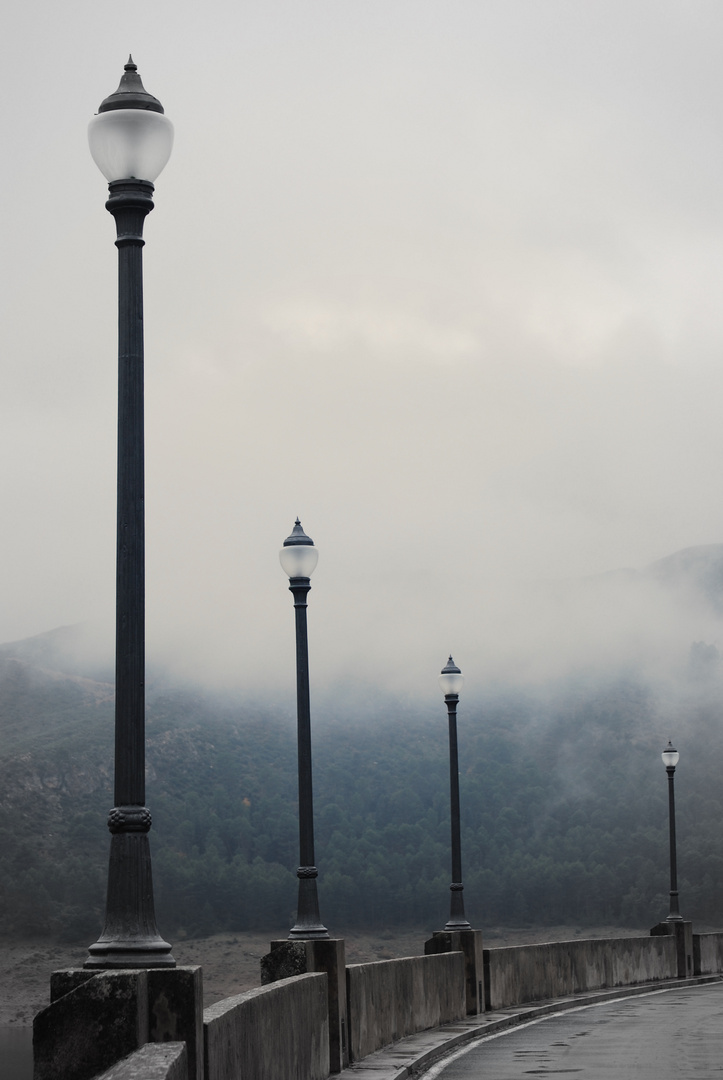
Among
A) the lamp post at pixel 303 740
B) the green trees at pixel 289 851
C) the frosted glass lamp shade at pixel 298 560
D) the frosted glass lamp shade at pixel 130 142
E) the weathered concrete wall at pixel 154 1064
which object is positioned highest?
the frosted glass lamp shade at pixel 130 142

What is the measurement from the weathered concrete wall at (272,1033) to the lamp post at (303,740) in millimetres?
2189

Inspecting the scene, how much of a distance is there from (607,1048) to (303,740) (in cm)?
482

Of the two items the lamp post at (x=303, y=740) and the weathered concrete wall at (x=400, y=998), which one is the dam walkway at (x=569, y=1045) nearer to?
the weathered concrete wall at (x=400, y=998)

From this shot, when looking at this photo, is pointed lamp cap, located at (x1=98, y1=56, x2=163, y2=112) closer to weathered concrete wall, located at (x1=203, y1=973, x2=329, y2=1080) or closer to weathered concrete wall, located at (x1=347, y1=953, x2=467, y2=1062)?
weathered concrete wall, located at (x1=203, y1=973, x2=329, y2=1080)

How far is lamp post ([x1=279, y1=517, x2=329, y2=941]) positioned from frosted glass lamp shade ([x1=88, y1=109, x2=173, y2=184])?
25.8ft

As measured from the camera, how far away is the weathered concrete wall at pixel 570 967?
24.0 m

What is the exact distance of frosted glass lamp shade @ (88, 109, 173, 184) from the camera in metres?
8.84

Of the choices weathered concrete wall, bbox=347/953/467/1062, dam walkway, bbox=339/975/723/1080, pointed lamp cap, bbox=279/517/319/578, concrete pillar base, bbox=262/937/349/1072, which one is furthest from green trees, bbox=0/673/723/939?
concrete pillar base, bbox=262/937/349/1072

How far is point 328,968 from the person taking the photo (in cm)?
1480

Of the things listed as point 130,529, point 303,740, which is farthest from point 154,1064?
point 303,740

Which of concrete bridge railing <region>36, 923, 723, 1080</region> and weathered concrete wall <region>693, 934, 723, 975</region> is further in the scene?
weathered concrete wall <region>693, 934, 723, 975</region>

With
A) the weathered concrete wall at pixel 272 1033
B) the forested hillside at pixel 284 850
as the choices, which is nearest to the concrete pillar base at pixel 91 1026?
the weathered concrete wall at pixel 272 1033

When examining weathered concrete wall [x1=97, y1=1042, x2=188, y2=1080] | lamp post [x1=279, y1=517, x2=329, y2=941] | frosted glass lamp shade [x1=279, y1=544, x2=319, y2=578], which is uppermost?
frosted glass lamp shade [x1=279, y1=544, x2=319, y2=578]

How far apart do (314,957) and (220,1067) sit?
6521 millimetres
